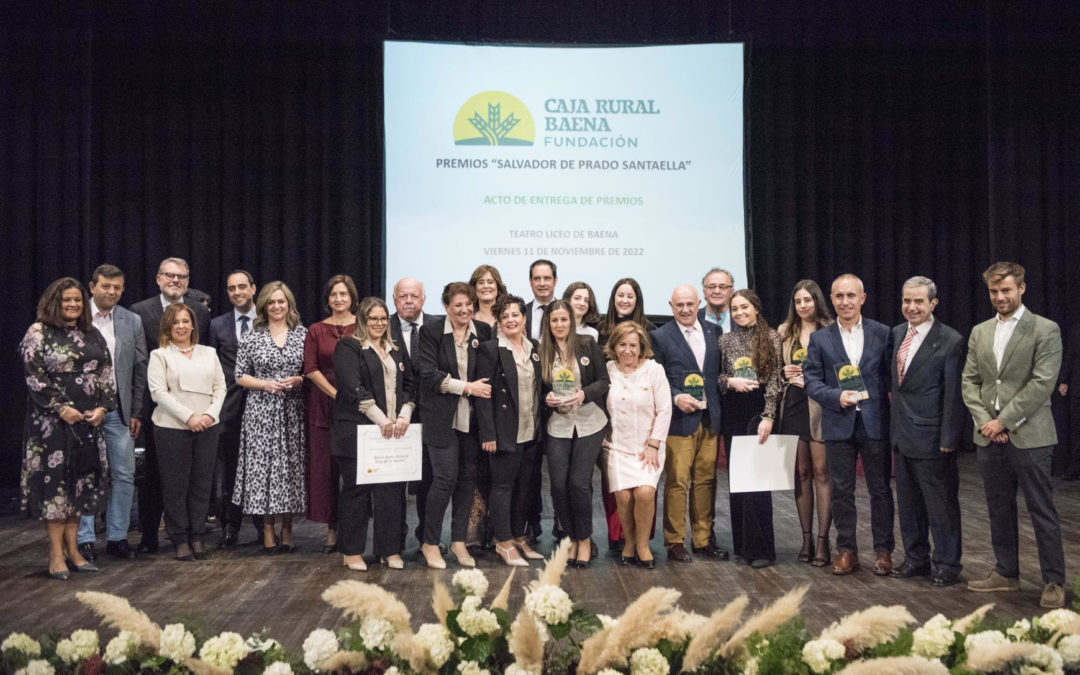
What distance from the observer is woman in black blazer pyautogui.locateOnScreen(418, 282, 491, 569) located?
14.5 feet

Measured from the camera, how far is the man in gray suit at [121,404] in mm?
4777

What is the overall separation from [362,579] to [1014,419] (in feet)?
9.02

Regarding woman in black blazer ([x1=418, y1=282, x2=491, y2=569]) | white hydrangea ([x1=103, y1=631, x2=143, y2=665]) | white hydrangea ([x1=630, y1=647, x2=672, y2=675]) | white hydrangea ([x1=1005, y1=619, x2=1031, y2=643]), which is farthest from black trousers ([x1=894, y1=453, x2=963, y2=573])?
white hydrangea ([x1=103, y1=631, x2=143, y2=665])

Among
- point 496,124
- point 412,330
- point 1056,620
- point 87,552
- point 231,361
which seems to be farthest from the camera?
point 496,124

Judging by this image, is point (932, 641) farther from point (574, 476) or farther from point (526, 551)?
point (526, 551)

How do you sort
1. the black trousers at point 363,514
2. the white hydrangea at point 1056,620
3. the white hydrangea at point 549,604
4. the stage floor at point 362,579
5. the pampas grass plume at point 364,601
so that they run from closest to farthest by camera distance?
the pampas grass plume at point 364,601, the white hydrangea at point 549,604, the white hydrangea at point 1056,620, the stage floor at point 362,579, the black trousers at point 363,514

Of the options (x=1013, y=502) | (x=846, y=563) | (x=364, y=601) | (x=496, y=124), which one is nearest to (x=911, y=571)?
(x=846, y=563)

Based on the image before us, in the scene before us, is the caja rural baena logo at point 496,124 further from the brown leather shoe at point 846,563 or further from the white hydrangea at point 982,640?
the white hydrangea at point 982,640

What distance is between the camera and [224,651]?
4.77 ft

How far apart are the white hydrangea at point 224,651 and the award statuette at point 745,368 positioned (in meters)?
3.44

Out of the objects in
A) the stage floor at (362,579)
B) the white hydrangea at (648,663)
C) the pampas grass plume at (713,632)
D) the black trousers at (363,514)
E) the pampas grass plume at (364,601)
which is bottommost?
the stage floor at (362,579)

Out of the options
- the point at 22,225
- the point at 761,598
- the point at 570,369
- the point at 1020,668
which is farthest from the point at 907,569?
the point at 22,225

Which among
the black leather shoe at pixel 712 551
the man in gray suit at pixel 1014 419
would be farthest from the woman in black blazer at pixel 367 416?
the man in gray suit at pixel 1014 419

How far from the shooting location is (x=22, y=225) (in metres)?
7.77
